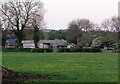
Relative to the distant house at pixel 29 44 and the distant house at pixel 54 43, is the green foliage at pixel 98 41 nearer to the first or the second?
the distant house at pixel 54 43

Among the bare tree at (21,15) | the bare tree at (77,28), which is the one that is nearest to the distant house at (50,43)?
the bare tree at (77,28)

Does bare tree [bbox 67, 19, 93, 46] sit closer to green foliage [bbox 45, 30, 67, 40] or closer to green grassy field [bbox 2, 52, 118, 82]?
green foliage [bbox 45, 30, 67, 40]

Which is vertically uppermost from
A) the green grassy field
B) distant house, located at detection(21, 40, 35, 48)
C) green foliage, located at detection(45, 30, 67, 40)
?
green foliage, located at detection(45, 30, 67, 40)

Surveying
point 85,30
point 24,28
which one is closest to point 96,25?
point 85,30

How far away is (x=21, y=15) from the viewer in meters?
81.6

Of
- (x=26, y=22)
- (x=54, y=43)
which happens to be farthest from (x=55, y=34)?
(x=26, y=22)

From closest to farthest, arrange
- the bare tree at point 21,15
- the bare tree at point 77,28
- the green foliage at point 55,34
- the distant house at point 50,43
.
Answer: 1. the bare tree at point 21,15
2. the bare tree at point 77,28
3. the distant house at point 50,43
4. the green foliage at point 55,34

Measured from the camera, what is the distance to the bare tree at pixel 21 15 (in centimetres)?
7935

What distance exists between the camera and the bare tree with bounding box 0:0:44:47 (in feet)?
260

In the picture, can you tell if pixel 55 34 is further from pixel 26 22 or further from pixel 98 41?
pixel 26 22

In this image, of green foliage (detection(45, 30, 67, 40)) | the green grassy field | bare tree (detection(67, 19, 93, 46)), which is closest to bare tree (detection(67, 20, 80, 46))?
bare tree (detection(67, 19, 93, 46))

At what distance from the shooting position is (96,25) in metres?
118

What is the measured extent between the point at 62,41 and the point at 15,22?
52.2m

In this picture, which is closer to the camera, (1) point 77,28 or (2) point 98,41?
(2) point 98,41
